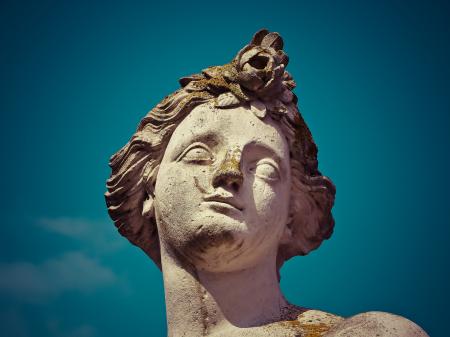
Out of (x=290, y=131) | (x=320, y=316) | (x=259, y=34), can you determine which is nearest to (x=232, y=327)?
(x=320, y=316)

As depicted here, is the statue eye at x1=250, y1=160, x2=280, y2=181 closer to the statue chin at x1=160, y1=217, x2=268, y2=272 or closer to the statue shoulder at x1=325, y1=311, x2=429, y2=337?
the statue chin at x1=160, y1=217, x2=268, y2=272

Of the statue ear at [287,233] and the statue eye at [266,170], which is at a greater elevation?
the statue eye at [266,170]

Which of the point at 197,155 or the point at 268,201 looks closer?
the point at 268,201

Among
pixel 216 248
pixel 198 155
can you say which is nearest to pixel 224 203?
pixel 216 248

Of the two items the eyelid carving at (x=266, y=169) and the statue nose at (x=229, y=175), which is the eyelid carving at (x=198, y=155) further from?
the eyelid carving at (x=266, y=169)

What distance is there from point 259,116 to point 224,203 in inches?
36.9

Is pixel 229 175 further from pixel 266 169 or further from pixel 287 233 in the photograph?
pixel 287 233

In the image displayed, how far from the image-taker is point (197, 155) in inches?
232

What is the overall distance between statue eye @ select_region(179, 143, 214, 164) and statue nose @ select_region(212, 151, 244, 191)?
0.68ft

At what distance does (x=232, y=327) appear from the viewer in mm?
5566

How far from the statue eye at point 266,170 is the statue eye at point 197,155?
0.38 metres

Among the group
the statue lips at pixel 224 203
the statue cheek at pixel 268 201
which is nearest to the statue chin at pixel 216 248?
the statue lips at pixel 224 203

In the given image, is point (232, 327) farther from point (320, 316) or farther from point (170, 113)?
point (170, 113)

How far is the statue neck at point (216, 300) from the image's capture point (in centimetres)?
562
